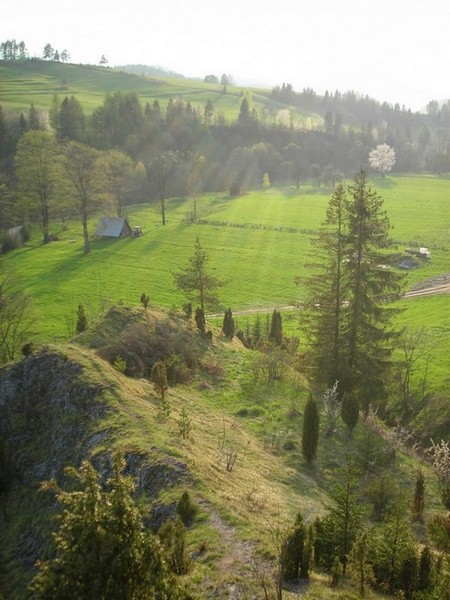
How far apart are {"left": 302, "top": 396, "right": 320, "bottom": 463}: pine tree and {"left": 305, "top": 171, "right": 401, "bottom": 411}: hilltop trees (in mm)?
7935

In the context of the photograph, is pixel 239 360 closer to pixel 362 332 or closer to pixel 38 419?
pixel 362 332

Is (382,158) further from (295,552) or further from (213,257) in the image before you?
(295,552)

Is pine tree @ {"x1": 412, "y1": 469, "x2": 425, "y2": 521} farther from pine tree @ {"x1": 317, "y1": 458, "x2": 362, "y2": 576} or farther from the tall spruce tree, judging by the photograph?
the tall spruce tree

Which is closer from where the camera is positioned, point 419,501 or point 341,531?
point 341,531

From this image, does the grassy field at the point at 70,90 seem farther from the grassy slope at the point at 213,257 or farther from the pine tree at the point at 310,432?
the pine tree at the point at 310,432

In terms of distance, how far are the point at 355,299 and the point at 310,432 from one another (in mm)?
10689

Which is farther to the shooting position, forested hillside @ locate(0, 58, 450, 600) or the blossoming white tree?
the blossoming white tree

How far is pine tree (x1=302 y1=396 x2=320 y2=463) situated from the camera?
20500 mm

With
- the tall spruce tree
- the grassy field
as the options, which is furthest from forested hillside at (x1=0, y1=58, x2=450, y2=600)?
the grassy field

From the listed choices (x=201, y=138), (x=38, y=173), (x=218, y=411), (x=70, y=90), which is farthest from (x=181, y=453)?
(x=70, y=90)

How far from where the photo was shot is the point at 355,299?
2877 centimetres

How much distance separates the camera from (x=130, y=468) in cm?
1513

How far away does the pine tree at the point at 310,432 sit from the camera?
20500 mm

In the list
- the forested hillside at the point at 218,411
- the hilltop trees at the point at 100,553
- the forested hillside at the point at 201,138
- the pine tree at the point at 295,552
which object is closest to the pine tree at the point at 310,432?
the forested hillside at the point at 218,411
